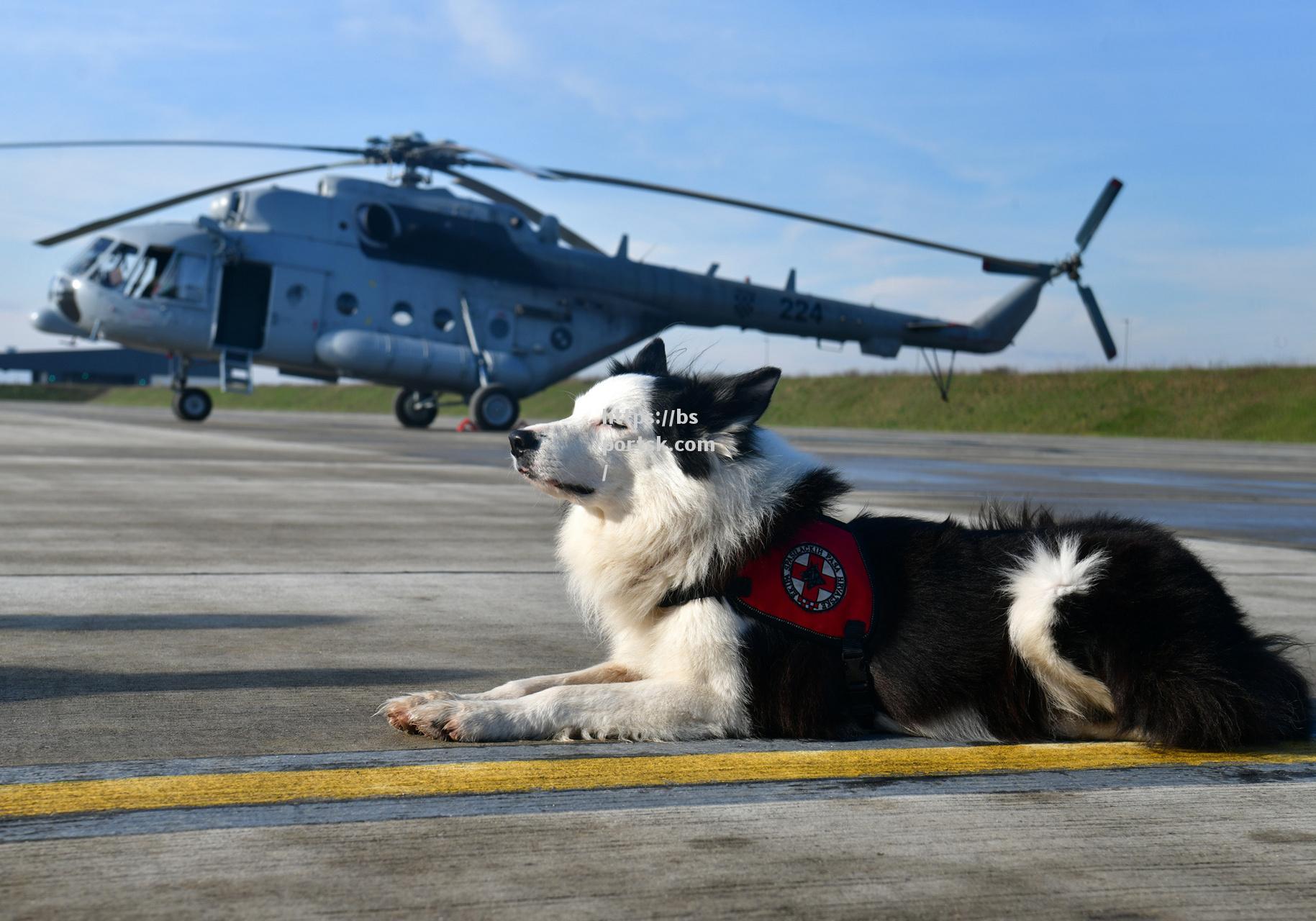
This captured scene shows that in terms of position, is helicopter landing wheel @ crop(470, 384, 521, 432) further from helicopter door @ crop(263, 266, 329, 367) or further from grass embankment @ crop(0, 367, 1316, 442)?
grass embankment @ crop(0, 367, 1316, 442)

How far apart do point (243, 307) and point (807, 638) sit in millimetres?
22069

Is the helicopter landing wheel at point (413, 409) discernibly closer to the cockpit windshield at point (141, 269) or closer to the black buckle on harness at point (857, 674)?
the cockpit windshield at point (141, 269)

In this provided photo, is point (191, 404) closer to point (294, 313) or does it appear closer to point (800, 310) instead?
point (294, 313)

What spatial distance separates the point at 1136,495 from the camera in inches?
545

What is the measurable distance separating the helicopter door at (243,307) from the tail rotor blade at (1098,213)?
18831mm

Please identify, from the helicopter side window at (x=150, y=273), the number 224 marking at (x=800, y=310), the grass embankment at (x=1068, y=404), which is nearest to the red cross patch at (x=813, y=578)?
the helicopter side window at (x=150, y=273)

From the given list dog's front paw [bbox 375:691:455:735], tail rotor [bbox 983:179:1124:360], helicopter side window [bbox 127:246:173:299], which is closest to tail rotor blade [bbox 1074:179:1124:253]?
tail rotor [bbox 983:179:1124:360]

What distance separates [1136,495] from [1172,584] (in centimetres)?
1136

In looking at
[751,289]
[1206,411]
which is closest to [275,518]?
[751,289]

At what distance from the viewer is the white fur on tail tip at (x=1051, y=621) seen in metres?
3.35

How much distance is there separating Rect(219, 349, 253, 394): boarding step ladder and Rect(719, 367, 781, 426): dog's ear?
21207 mm

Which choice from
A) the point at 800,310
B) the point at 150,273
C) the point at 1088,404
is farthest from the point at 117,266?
the point at 1088,404

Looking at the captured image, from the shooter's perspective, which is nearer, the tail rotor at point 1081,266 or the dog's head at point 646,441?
the dog's head at point 646,441

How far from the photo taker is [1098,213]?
27.6 m
